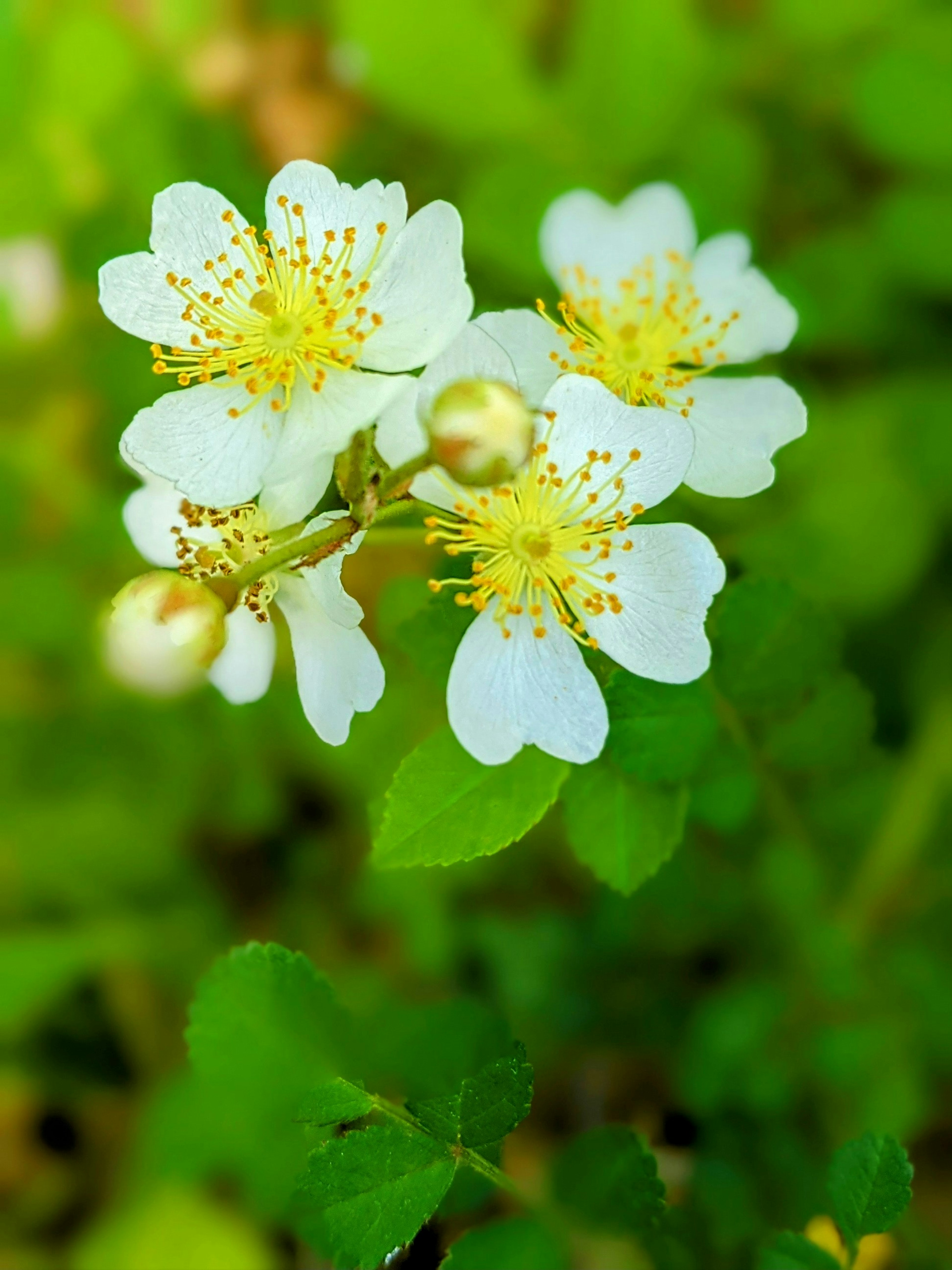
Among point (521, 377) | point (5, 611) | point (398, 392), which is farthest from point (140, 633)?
point (5, 611)

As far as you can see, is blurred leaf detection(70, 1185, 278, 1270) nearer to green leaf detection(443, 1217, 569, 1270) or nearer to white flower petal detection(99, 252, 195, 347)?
green leaf detection(443, 1217, 569, 1270)

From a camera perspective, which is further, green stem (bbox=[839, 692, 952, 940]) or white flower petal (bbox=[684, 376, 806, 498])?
green stem (bbox=[839, 692, 952, 940])

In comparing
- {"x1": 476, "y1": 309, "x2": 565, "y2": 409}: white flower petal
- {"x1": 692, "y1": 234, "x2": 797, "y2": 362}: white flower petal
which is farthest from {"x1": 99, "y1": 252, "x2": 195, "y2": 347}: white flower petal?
{"x1": 692, "y1": 234, "x2": 797, "y2": 362}: white flower petal

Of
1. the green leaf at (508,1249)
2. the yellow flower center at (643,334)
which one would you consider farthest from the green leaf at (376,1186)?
the yellow flower center at (643,334)

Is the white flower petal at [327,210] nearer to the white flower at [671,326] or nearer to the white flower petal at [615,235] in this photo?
the white flower at [671,326]

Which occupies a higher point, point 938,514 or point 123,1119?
point 938,514

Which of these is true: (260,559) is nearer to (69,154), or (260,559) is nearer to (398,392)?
(398,392)

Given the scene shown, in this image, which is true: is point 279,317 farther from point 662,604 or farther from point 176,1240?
point 176,1240
